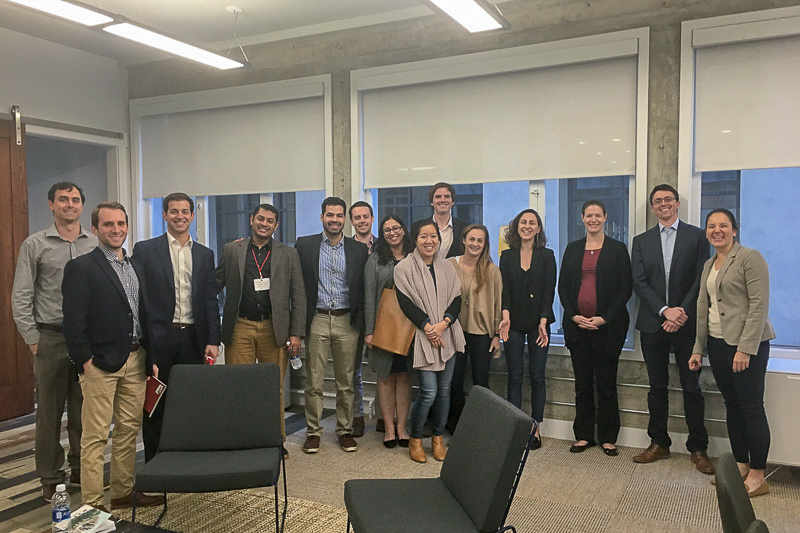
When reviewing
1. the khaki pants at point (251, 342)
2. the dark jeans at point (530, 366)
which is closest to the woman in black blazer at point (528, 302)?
the dark jeans at point (530, 366)

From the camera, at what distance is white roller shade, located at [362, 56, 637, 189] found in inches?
175

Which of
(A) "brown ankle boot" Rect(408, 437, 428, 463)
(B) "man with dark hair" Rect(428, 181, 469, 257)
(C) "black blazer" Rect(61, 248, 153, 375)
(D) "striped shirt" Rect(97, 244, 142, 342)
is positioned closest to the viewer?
(C) "black blazer" Rect(61, 248, 153, 375)

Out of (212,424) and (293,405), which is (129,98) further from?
(212,424)

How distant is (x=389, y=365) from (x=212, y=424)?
1436 mm

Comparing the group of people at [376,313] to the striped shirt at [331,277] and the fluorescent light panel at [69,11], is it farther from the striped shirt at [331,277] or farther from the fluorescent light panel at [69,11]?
the fluorescent light panel at [69,11]

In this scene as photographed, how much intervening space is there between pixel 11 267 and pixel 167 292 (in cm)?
263

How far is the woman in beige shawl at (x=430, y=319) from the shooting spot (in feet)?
13.4

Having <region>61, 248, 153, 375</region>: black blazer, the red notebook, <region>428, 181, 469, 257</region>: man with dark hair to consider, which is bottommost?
the red notebook

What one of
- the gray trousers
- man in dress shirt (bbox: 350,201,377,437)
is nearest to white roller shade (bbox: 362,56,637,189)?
man in dress shirt (bbox: 350,201,377,437)

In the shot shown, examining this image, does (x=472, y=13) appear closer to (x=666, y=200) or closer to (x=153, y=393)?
(x=666, y=200)

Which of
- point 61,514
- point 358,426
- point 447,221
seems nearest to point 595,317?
point 447,221

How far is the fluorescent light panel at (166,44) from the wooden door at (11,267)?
189 cm

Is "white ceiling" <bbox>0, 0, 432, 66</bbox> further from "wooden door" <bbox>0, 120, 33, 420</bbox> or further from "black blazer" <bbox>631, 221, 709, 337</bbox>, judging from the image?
"black blazer" <bbox>631, 221, 709, 337</bbox>

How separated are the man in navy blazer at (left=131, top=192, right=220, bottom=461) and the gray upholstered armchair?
0.37m
